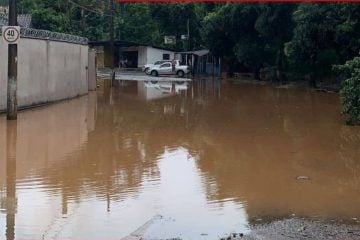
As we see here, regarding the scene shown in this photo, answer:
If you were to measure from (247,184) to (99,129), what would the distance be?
23.8ft

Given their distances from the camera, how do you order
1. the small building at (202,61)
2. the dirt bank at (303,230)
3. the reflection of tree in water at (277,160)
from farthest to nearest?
the small building at (202,61), the reflection of tree in water at (277,160), the dirt bank at (303,230)

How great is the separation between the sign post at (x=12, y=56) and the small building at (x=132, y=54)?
147ft

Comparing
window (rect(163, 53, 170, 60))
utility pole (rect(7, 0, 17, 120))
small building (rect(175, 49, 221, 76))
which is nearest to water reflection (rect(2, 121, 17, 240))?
utility pole (rect(7, 0, 17, 120))

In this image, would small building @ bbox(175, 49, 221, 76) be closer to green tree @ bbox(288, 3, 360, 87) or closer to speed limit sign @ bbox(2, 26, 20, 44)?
green tree @ bbox(288, 3, 360, 87)

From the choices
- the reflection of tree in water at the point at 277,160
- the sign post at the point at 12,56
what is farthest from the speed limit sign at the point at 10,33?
the reflection of tree in water at the point at 277,160

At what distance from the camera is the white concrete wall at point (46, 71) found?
1956cm

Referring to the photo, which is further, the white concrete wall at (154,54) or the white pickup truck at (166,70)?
the white concrete wall at (154,54)

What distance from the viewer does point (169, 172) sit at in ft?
35.4

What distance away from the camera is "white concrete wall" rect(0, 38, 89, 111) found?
19562mm

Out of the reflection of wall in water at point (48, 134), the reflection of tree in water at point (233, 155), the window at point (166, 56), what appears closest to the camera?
the reflection of tree in water at point (233, 155)

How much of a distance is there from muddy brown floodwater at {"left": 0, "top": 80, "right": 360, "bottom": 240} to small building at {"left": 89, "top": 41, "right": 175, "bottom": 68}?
4434 cm

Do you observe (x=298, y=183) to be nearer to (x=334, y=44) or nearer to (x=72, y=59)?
(x=72, y=59)

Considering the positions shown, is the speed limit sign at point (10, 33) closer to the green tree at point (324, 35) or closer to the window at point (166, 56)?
the green tree at point (324, 35)

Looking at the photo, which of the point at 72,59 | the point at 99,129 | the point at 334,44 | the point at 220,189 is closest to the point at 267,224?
the point at 220,189
